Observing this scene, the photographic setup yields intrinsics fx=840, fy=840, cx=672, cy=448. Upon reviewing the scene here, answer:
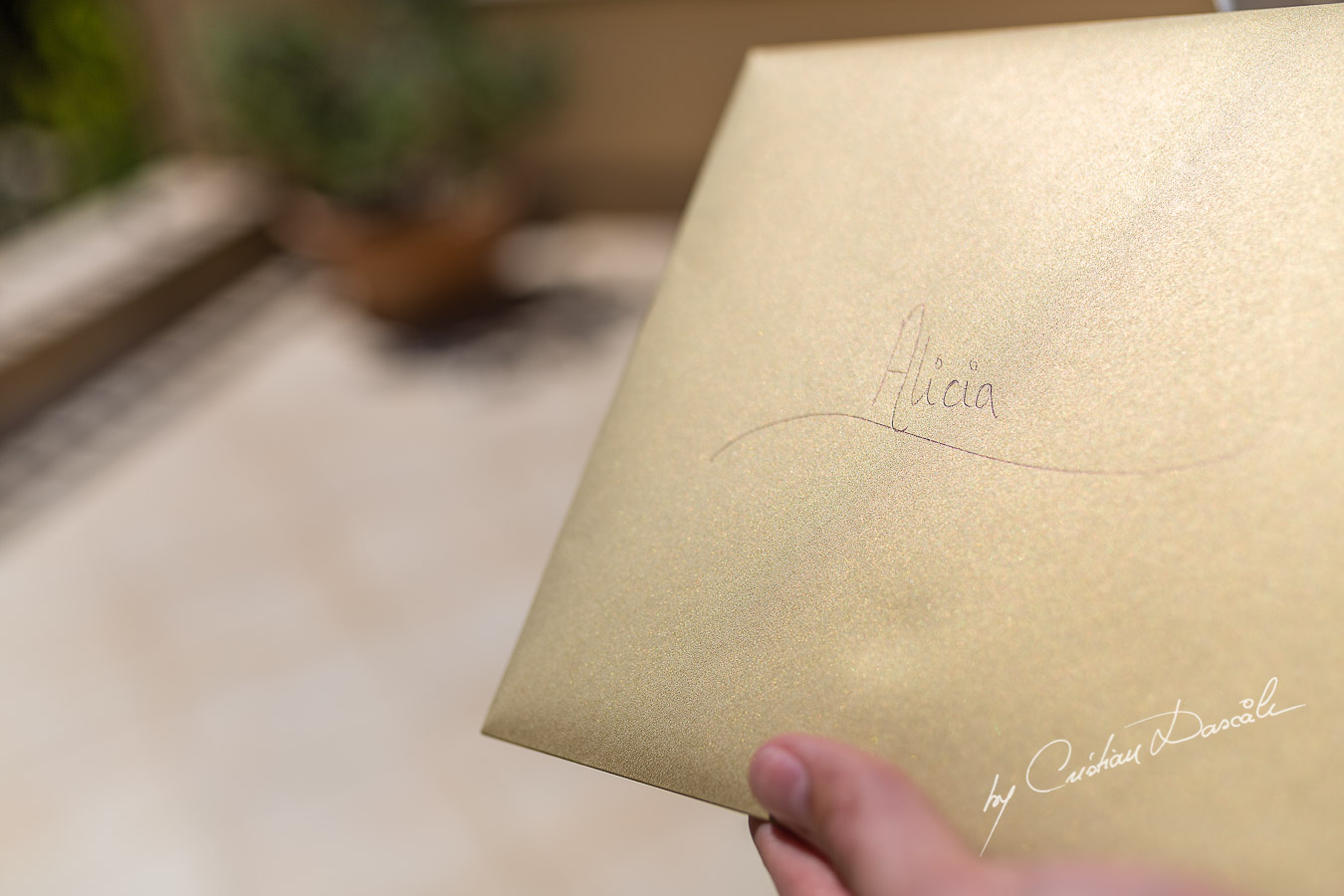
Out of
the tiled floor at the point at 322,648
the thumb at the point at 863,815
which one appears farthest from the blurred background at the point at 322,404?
the thumb at the point at 863,815

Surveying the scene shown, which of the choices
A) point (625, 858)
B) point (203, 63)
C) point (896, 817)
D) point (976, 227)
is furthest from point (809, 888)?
point (203, 63)

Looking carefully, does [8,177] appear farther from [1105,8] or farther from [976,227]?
[976,227]

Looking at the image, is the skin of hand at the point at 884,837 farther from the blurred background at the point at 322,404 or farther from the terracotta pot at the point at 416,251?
the terracotta pot at the point at 416,251

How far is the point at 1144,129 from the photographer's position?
1.60ft

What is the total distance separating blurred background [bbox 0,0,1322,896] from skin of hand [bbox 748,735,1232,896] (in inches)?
31.1

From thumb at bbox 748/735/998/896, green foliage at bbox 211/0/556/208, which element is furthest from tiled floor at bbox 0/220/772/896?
thumb at bbox 748/735/998/896

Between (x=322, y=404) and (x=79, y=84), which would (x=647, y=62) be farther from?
(x=79, y=84)

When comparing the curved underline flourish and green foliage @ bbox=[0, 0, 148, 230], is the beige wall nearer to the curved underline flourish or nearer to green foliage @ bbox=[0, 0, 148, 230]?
green foliage @ bbox=[0, 0, 148, 230]

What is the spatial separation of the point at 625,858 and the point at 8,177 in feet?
13.3

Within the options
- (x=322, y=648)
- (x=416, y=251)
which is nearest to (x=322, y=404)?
(x=416, y=251)

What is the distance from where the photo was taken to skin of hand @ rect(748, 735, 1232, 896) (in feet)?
1.26

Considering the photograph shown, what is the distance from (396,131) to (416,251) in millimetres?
352

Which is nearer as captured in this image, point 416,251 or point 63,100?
point 416,251

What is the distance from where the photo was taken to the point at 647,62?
2895mm
